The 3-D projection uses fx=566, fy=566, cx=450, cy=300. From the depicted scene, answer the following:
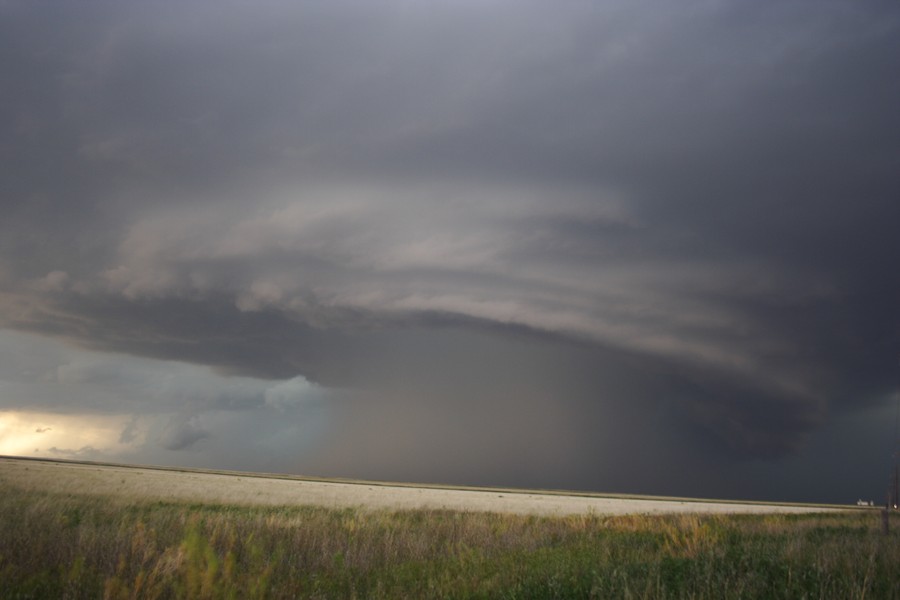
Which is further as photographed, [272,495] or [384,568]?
[272,495]

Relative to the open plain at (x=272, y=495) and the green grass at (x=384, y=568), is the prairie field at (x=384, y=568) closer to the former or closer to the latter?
the green grass at (x=384, y=568)

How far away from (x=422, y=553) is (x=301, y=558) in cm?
269

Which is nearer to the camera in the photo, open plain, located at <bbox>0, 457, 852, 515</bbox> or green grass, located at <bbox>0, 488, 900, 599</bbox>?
green grass, located at <bbox>0, 488, 900, 599</bbox>

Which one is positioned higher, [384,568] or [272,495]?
[384,568]

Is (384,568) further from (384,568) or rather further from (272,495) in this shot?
(272,495)

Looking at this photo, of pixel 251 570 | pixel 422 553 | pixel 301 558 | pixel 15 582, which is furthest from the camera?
pixel 422 553

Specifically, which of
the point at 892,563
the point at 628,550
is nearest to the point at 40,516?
the point at 628,550

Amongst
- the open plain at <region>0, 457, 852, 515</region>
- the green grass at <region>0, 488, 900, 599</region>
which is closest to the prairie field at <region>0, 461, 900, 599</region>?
the green grass at <region>0, 488, 900, 599</region>

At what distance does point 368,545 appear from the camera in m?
12.9

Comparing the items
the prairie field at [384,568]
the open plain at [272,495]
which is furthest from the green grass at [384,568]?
the open plain at [272,495]

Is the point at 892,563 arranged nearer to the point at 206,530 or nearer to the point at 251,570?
the point at 251,570

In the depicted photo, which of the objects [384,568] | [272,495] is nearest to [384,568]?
[384,568]

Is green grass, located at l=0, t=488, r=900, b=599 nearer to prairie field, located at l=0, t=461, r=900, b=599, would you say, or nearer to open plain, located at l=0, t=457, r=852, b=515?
prairie field, located at l=0, t=461, r=900, b=599

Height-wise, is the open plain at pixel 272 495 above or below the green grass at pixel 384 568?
below
